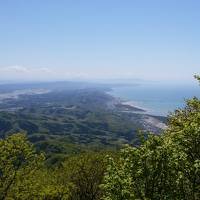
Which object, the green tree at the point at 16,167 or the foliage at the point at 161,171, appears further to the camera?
the green tree at the point at 16,167

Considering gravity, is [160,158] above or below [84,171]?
above

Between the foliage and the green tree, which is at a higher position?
the foliage

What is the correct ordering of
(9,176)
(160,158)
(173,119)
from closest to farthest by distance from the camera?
(160,158), (173,119), (9,176)

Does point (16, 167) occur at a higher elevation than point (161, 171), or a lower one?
lower

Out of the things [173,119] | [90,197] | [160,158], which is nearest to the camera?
[160,158]

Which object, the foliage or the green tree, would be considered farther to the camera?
the green tree

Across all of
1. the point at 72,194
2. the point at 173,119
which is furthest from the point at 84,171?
the point at 173,119

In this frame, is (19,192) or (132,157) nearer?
(132,157)

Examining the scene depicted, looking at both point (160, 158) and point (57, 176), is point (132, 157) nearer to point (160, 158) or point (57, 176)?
point (160, 158)

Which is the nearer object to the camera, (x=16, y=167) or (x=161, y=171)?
(x=161, y=171)

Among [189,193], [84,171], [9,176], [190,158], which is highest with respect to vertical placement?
[190,158]

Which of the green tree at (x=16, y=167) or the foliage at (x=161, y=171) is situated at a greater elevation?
the foliage at (x=161, y=171)
